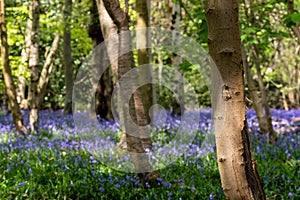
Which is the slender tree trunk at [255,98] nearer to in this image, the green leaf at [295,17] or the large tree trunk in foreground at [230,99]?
the green leaf at [295,17]

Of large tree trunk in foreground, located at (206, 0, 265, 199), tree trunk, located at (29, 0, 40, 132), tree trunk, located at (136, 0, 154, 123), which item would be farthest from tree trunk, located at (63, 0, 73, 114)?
large tree trunk in foreground, located at (206, 0, 265, 199)

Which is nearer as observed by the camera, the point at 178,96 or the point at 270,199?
the point at 270,199

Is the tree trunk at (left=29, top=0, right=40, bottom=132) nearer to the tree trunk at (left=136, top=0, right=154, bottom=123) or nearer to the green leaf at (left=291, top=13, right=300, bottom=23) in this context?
the tree trunk at (left=136, top=0, right=154, bottom=123)

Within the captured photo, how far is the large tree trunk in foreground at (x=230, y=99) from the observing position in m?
2.05

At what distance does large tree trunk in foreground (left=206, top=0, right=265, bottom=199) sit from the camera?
2047 millimetres

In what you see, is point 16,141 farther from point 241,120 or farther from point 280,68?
point 280,68

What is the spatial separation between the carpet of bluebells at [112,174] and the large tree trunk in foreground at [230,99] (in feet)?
6.77

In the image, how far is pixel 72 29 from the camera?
43.3ft

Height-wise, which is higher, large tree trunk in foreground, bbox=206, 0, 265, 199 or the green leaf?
the green leaf

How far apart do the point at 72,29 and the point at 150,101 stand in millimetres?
5066

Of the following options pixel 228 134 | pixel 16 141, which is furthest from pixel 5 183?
pixel 228 134

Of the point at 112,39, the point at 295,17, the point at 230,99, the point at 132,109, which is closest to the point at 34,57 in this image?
the point at 112,39

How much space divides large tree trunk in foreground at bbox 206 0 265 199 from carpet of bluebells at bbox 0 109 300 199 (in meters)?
2.06

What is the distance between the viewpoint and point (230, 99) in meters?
2.06
